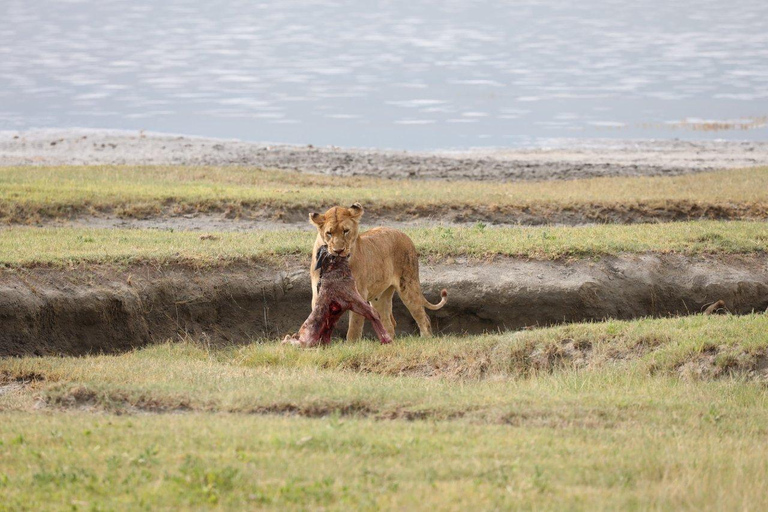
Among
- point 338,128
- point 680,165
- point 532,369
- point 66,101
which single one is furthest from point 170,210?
point 66,101

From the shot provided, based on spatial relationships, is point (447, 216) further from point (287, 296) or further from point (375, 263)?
point (375, 263)

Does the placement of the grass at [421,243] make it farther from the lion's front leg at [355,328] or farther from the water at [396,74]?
the water at [396,74]

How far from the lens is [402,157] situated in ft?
88.8

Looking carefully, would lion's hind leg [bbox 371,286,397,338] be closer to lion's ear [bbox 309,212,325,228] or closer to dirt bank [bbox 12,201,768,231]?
lion's ear [bbox 309,212,325,228]

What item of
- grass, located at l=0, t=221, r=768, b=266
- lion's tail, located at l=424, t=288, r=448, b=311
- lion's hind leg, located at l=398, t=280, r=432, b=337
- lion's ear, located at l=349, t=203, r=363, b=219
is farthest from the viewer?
grass, located at l=0, t=221, r=768, b=266

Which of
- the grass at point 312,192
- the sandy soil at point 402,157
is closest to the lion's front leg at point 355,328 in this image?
the grass at point 312,192

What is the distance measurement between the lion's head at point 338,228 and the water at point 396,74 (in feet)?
73.4

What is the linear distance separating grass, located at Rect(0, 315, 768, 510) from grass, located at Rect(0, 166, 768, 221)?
6.27 metres

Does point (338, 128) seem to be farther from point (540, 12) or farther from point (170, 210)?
point (540, 12)

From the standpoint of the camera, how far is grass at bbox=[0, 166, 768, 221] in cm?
1745

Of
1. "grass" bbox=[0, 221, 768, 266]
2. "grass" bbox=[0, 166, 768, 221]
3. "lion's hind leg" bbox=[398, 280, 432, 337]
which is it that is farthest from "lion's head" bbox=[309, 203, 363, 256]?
"grass" bbox=[0, 166, 768, 221]

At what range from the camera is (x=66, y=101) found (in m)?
44.2

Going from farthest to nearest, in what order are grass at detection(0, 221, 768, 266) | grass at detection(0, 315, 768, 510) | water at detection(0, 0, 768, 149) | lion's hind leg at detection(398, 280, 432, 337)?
water at detection(0, 0, 768, 149), grass at detection(0, 221, 768, 266), lion's hind leg at detection(398, 280, 432, 337), grass at detection(0, 315, 768, 510)

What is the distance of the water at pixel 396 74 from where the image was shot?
37938 millimetres
